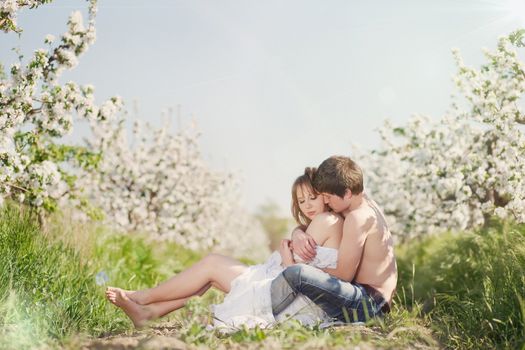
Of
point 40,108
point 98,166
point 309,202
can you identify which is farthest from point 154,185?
point 309,202

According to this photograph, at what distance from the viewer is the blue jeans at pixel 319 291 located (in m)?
4.52

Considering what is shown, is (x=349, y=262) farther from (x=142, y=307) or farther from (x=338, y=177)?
(x=142, y=307)

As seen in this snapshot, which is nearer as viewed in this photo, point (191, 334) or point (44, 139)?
point (191, 334)

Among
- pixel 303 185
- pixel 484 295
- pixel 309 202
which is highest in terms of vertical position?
pixel 303 185

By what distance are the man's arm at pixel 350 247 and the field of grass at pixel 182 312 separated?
1.55 feet

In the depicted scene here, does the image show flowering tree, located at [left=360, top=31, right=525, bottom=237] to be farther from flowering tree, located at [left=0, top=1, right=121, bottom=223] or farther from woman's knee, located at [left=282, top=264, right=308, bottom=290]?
flowering tree, located at [left=0, top=1, right=121, bottom=223]

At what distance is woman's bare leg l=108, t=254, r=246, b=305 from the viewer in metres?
5.14

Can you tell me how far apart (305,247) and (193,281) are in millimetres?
1033

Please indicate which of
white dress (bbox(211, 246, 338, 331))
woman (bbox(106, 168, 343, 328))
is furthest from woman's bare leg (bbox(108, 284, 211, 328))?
white dress (bbox(211, 246, 338, 331))

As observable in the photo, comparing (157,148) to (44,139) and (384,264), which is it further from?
(384,264)

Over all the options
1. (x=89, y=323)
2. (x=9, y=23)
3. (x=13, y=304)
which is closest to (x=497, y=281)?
(x=89, y=323)

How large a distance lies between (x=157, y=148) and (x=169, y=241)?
2.38 m

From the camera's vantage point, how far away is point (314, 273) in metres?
4.56

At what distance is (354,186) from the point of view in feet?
16.1
